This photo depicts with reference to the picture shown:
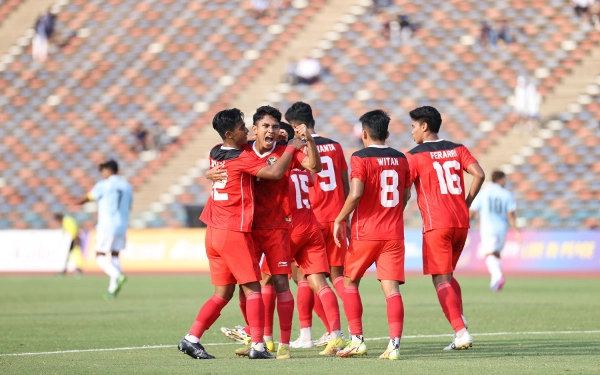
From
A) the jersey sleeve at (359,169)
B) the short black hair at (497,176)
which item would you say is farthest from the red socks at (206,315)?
the short black hair at (497,176)

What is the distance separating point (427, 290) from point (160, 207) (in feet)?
46.0

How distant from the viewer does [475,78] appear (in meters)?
33.9

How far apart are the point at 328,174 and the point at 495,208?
9.88 metres

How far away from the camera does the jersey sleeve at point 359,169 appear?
952 centimetres

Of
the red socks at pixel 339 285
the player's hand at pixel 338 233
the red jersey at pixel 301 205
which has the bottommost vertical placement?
the red socks at pixel 339 285

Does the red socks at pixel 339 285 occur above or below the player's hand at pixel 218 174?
below

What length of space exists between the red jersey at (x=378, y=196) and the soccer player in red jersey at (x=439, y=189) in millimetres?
655

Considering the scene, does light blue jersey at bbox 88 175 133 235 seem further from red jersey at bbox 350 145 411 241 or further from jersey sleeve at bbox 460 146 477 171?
red jersey at bbox 350 145 411 241

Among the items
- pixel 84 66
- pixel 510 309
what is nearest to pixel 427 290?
pixel 510 309

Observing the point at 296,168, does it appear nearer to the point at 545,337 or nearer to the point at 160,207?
the point at 545,337

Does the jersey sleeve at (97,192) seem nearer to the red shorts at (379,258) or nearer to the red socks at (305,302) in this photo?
the red socks at (305,302)

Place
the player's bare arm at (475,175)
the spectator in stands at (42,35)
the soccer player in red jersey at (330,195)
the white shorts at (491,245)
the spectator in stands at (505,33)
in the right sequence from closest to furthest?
the player's bare arm at (475,175)
the soccer player in red jersey at (330,195)
the white shorts at (491,245)
the spectator in stands at (505,33)
the spectator in stands at (42,35)

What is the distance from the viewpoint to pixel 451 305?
10.1 m

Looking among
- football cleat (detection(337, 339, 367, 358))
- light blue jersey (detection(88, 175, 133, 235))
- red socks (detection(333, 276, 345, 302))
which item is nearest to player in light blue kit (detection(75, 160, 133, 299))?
light blue jersey (detection(88, 175, 133, 235))
